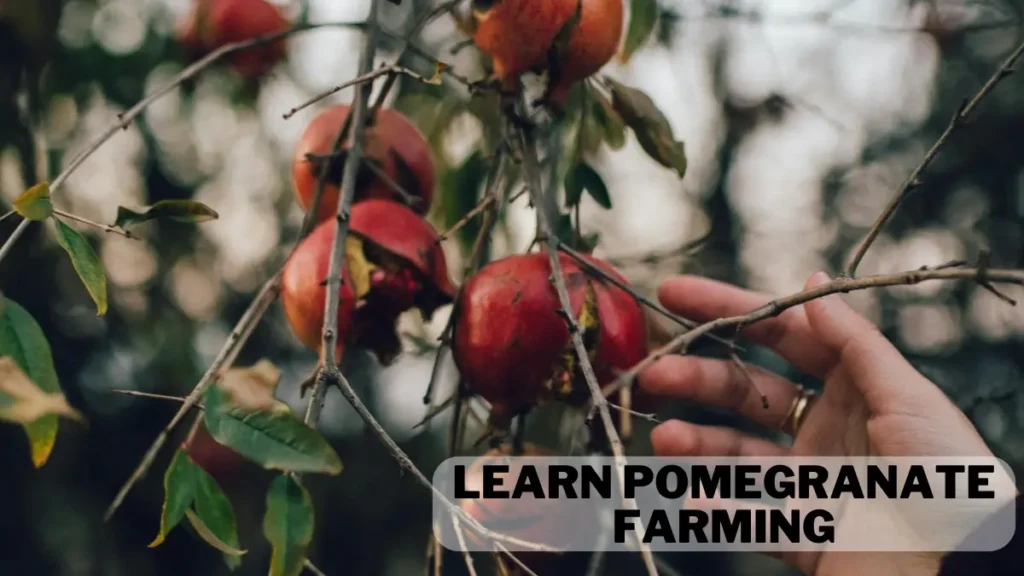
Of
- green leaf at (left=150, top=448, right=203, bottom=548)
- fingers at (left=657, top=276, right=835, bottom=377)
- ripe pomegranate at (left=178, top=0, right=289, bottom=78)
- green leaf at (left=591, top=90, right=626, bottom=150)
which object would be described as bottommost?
green leaf at (left=150, top=448, right=203, bottom=548)

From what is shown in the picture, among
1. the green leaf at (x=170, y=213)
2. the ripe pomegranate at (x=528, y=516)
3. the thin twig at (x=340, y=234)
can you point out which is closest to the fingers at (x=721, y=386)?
the ripe pomegranate at (x=528, y=516)

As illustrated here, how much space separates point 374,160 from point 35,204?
0.39 meters

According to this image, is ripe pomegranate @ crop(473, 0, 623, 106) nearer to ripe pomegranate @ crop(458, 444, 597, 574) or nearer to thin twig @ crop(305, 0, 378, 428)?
thin twig @ crop(305, 0, 378, 428)

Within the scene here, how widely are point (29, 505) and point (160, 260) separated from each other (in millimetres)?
701

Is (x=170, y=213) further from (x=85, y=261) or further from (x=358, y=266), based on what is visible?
(x=358, y=266)

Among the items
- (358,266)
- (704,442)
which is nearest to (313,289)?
(358,266)

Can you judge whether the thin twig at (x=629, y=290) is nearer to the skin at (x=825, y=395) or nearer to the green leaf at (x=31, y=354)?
the skin at (x=825, y=395)

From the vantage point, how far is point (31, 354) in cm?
48

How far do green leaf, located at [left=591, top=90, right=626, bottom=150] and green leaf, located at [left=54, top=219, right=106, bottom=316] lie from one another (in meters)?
0.51

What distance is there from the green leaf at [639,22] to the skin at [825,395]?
0.29m

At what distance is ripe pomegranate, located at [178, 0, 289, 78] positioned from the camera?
1285mm

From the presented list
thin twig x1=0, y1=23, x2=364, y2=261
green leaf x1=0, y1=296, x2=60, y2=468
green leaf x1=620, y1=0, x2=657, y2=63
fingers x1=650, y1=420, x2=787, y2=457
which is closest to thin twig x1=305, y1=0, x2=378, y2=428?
thin twig x1=0, y1=23, x2=364, y2=261

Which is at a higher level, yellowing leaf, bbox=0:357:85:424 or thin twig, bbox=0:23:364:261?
thin twig, bbox=0:23:364:261

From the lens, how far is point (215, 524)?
1.69 feet
